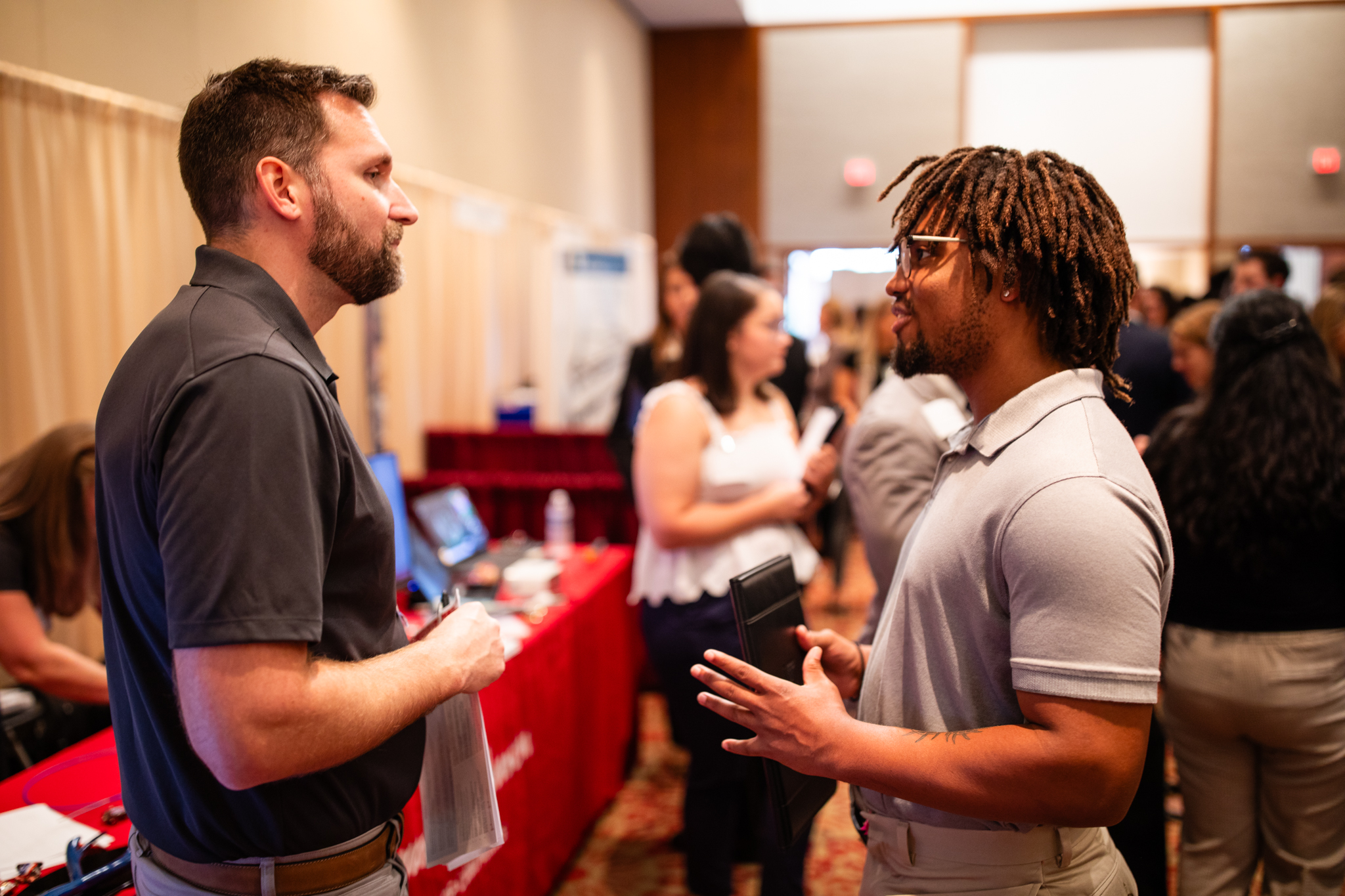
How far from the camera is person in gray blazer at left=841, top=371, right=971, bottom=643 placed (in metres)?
1.80

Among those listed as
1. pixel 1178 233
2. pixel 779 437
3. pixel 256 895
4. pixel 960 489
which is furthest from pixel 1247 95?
pixel 256 895

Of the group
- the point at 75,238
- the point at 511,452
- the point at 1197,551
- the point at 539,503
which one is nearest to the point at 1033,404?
the point at 1197,551

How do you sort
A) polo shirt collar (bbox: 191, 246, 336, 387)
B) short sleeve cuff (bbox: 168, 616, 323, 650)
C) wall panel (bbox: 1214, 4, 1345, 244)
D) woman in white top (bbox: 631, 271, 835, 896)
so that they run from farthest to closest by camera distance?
wall panel (bbox: 1214, 4, 1345, 244) → woman in white top (bbox: 631, 271, 835, 896) → polo shirt collar (bbox: 191, 246, 336, 387) → short sleeve cuff (bbox: 168, 616, 323, 650)

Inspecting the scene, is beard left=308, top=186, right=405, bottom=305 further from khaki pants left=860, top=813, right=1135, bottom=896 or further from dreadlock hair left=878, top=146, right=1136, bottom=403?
khaki pants left=860, top=813, right=1135, bottom=896

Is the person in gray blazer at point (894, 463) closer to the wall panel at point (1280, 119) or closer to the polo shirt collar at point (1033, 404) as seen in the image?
the polo shirt collar at point (1033, 404)

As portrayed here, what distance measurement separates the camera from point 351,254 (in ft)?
3.54

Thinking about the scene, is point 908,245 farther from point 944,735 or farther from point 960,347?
point 944,735

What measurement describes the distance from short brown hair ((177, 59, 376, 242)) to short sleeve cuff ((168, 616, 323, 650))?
1.48ft

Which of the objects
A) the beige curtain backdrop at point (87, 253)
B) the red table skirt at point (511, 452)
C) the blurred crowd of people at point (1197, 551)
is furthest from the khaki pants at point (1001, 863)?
the red table skirt at point (511, 452)

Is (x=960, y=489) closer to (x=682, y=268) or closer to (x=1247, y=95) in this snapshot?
(x=682, y=268)

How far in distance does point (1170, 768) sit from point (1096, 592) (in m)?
3.16

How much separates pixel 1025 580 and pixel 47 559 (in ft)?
6.14

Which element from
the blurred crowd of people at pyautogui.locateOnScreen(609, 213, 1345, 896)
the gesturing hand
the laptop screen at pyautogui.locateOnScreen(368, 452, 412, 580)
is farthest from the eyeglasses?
the laptop screen at pyautogui.locateOnScreen(368, 452, 412, 580)

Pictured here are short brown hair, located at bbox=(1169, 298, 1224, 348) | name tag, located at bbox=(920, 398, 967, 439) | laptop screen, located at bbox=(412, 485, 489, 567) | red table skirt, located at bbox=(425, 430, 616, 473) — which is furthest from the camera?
red table skirt, located at bbox=(425, 430, 616, 473)
